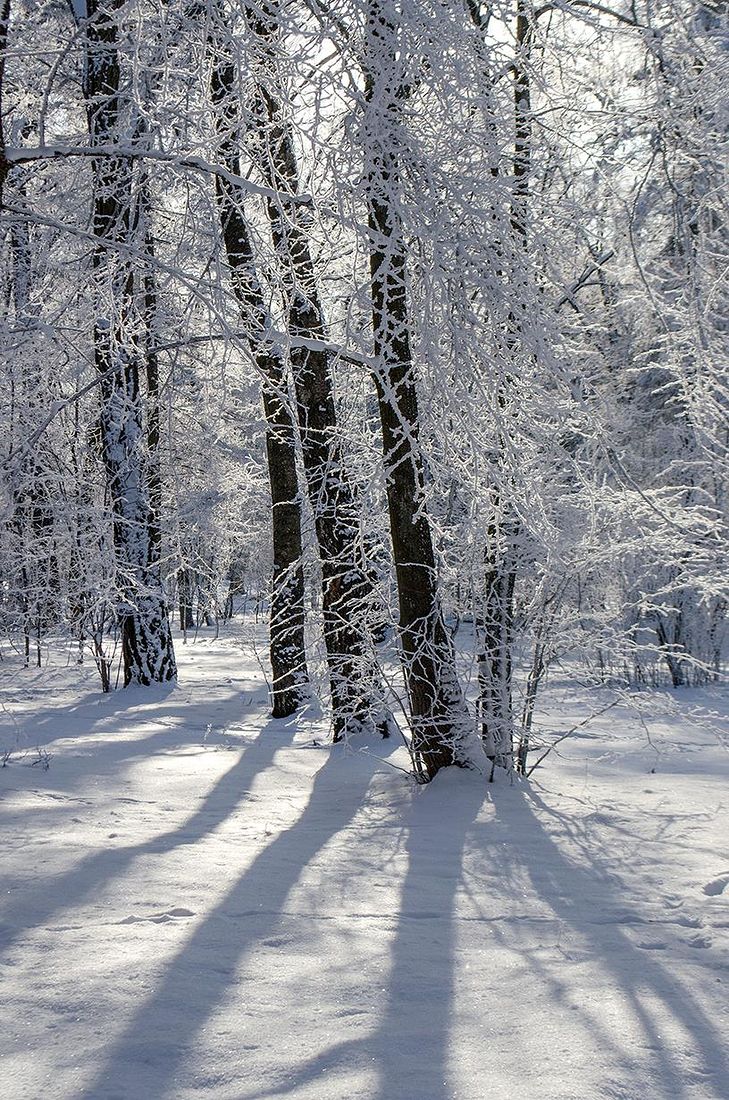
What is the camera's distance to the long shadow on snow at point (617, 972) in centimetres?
247

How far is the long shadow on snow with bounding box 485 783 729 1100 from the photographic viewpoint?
2.47 m

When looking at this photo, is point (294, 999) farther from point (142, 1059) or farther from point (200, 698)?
point (200, 698)

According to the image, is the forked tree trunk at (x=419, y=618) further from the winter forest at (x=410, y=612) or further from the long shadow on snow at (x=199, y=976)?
the long shadow on snow at (x=199, y=976)

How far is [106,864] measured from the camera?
4.05 m

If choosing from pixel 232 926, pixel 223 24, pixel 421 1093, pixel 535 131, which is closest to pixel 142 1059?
pixel 421 1093

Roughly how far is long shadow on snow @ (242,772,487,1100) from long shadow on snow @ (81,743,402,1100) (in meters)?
0.29

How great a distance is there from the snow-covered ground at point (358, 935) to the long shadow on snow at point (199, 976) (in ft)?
0.03

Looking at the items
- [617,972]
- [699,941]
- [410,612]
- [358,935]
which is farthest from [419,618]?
[617,972]

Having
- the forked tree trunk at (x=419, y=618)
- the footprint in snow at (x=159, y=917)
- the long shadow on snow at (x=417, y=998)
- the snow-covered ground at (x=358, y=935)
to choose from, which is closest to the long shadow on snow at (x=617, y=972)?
the snow-covered ground at (x=358, y=935)

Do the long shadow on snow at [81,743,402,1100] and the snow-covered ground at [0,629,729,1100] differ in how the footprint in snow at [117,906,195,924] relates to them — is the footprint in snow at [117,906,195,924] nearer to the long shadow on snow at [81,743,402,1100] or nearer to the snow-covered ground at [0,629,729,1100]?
the snow-covered ground at [0,629,729,1100]

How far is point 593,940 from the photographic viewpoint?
11.2 feet

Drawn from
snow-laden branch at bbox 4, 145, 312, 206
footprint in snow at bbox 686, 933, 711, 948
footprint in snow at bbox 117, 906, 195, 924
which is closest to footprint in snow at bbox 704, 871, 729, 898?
footprint in snow at bbox 686, 933, 711, 948

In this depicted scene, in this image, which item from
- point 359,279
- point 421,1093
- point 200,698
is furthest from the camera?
point 200,698

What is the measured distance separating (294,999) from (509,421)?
9.43 feet
